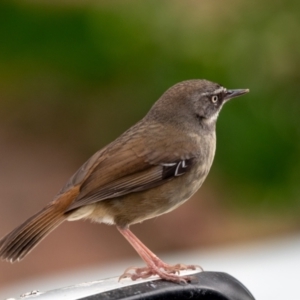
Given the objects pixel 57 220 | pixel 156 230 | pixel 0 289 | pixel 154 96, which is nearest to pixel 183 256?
pixel 156 230

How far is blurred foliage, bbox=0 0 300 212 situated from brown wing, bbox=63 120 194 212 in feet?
13.3

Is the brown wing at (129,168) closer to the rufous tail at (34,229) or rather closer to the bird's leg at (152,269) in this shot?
the rufous tail at (34,229)

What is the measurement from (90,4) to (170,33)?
145cm

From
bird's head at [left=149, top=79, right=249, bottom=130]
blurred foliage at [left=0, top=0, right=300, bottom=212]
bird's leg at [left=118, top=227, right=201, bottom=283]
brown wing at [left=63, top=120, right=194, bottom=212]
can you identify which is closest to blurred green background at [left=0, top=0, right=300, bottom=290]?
blurred foliage at [left=0, top=0, right=300, bottom=212]

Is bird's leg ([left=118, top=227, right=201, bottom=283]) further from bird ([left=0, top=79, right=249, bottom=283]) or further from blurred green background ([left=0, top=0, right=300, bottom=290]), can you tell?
blurred green background ([left=0, top=0, right=300, bottom=290])

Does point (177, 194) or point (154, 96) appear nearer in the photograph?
point (177, 194)

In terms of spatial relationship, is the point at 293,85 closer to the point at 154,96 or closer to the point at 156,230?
the point at 154,96

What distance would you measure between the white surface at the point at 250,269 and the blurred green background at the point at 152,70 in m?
1.43

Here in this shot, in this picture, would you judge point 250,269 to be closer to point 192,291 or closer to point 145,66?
point 192,291

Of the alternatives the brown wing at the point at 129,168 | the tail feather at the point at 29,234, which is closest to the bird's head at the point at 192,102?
the brown wing at the point at 129,168

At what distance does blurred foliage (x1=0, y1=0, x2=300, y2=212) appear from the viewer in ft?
31.8

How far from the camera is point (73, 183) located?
5.39 metres

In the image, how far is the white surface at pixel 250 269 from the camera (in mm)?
6023

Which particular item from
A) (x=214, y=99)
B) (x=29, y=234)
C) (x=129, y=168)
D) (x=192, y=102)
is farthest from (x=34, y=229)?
(x=214, y=99)
